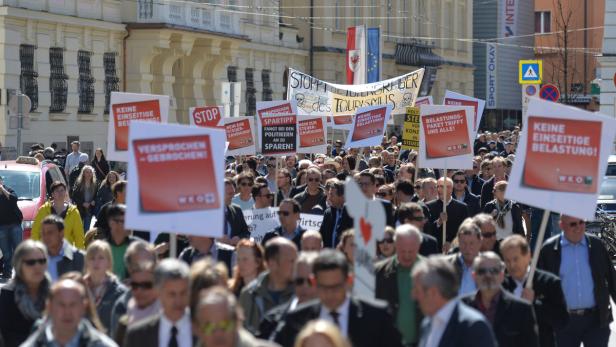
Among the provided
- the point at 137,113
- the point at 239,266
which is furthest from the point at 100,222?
the point at 239,266

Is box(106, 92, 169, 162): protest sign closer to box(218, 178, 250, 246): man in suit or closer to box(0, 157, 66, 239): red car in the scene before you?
box(218, 178, 250, 246): man in suit

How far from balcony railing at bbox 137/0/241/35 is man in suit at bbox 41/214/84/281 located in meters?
32.7

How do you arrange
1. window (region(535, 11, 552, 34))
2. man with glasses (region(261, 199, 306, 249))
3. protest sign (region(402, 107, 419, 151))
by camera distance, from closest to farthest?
man with glasses (region(261, 199, 306, 249)), protest sign (region(402, 107, 419, 151)), window (region(535, 11, 552, 34))

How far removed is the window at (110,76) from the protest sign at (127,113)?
27110 mm

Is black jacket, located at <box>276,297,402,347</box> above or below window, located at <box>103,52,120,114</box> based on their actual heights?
below

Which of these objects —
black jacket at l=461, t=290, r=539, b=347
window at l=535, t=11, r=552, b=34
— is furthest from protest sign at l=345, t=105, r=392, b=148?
window at l=535, t=11, r=552, b=34

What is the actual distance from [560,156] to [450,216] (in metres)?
4.80

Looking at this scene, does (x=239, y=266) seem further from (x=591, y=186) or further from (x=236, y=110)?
(x=236, y=110)

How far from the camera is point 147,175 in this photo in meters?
9.12

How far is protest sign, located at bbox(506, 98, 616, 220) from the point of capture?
1018 centimetres

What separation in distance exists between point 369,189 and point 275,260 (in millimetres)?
5401

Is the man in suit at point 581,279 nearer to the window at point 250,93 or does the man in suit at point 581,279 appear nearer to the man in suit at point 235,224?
the man in suit at point 235,224

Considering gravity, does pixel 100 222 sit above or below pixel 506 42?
below

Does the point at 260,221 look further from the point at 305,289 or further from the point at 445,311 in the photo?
the point at 445,311
